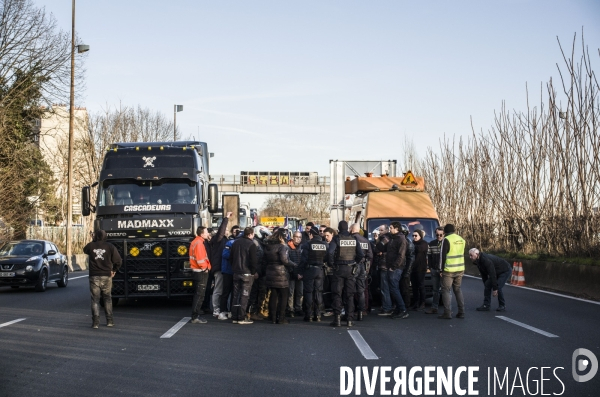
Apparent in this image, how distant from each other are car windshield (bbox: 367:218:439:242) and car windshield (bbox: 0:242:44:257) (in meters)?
10.8

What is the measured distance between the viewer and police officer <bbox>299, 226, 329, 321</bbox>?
49.4ft

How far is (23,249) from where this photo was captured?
24422 millimetres

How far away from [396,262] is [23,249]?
1356cm

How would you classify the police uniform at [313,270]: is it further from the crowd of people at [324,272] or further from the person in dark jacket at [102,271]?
the person in dark jacket at [102,271]

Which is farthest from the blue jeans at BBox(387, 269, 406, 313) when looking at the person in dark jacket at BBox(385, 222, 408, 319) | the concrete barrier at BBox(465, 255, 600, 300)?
the concrete barrier at BBox(465, 255, 600, 300)

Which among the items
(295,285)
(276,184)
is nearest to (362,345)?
(295,285)

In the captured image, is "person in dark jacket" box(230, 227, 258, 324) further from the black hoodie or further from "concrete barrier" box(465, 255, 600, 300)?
"concrete barrier" box(465, 255, 600, 300)

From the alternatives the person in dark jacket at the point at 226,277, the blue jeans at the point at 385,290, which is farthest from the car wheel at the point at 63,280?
the blue jeans at the point at 385,290

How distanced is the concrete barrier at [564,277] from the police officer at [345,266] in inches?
302

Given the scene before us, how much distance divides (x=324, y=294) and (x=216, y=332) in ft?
13.7

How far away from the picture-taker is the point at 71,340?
12375 mm

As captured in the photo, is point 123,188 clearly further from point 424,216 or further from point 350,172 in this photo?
point 350,172

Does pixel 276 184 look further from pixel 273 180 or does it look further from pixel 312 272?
pixel 312 272

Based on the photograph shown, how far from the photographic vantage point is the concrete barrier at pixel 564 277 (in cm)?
1951
